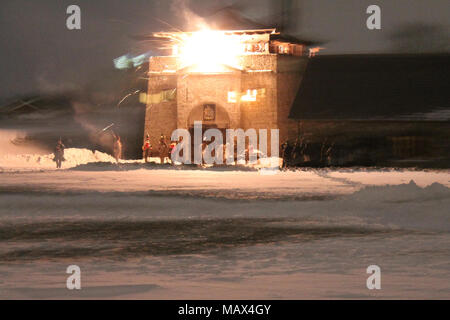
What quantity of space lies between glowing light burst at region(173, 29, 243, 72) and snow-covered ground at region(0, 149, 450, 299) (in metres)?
22.8

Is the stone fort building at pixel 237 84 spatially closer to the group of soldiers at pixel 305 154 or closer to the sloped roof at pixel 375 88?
the sloped roof at pixel 375 88

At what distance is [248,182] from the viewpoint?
25469 mm

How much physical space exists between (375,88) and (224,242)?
32.4 meters

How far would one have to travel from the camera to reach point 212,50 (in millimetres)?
44000

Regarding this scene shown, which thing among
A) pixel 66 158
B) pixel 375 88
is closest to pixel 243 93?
pixel 375 88

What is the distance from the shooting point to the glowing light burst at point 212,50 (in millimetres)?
43844

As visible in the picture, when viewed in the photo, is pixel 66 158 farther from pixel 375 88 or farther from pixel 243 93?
pixel 375 88

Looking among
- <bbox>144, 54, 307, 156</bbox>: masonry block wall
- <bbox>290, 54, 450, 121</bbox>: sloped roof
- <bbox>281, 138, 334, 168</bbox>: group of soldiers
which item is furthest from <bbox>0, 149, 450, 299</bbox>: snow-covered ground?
<bbox>144, 54, 307, 156</bbox>: masonry block wall

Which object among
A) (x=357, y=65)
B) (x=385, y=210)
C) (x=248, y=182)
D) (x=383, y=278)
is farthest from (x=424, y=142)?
(x=383, y=278)

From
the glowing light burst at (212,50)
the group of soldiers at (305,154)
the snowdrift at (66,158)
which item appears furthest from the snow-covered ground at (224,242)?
the glowing light burst at (212,50)

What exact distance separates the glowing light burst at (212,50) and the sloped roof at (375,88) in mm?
4651

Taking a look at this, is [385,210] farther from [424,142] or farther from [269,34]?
[269,34]

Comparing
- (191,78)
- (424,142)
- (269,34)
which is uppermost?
(269,34)

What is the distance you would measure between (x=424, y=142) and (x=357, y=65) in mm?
7996
